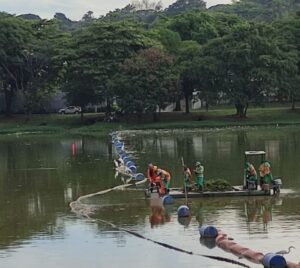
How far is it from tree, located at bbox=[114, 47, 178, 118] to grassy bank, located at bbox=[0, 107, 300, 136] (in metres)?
2.24

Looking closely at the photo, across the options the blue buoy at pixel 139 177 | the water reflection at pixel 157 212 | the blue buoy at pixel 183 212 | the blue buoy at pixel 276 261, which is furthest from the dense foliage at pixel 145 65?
the blue buoy at pixel 276 261

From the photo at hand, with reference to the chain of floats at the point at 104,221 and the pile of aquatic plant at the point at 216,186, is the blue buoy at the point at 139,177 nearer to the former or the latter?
the chain of floats at the point at 104,221

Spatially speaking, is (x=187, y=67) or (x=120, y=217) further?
(x=187, y=67)

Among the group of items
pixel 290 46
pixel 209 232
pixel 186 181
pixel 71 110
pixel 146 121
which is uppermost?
pixel 290 46

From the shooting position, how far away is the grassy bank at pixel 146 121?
8081cm

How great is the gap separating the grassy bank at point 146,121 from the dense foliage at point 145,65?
63.8 inches

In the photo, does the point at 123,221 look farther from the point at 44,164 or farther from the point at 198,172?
the point at 44,164

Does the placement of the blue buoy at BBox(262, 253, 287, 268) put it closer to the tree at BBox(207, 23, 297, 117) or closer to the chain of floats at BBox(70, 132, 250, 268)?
the chain of floats at BBox(70, 132, 250, 268)

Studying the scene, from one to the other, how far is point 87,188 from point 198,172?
680cm

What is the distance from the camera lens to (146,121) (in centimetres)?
8656

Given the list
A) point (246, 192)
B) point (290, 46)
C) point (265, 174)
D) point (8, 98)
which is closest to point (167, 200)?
point (246, 192)

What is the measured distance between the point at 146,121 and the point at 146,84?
5.69m

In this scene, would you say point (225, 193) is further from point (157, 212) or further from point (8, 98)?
point (8, 98)

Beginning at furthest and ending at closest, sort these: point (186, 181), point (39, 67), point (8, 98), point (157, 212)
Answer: point (8, 98) < point (39, 67) < point (186, 181) < point (157, 212)
